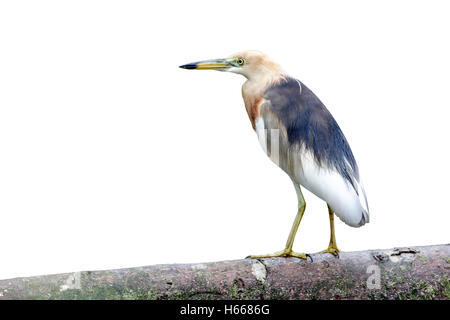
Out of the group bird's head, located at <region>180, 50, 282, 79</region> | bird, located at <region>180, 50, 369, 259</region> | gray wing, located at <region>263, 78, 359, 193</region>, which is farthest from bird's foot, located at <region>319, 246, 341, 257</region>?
bird's head, located at <region>180, 50, 282, 79</region>

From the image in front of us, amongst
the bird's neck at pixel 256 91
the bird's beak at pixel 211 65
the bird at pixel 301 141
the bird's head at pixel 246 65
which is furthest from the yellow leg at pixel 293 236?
the bird's beak at pixel 211 65

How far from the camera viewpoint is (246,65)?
3297 millimetres

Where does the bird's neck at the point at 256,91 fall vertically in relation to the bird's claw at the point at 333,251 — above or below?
above

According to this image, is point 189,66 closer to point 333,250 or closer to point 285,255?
point 285,255

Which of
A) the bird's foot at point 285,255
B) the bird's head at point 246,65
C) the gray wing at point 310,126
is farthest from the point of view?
the bird's head at point 246,65

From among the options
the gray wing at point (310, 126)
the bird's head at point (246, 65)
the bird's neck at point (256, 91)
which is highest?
the bird's head at point (246, 65)

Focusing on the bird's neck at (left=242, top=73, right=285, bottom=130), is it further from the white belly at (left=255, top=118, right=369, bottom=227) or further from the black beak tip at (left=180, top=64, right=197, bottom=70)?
the black beak tip at (left=180, top=64, right=197, bottom=70)

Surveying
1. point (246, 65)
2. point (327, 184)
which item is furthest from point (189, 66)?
point (327, 184)

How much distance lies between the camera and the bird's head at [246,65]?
3.28 meters

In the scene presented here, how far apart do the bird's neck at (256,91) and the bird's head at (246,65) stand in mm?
21

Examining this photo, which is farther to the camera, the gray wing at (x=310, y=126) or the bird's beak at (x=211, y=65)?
the bird's beak at (x=211, y=65)

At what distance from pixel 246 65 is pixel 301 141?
517mm

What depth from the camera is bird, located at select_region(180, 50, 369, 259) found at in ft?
10.1

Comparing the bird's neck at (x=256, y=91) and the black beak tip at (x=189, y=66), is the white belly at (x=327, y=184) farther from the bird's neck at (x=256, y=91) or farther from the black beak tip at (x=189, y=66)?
the black beak tip at (x=189, y=66)
